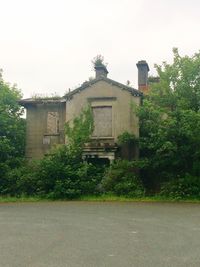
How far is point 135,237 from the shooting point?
12.1m

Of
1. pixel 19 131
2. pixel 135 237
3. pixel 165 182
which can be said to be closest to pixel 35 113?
pixel 19 131

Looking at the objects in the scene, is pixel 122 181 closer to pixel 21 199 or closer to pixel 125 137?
pixel 125 137

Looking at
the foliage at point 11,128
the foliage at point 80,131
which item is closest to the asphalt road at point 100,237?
the foliage at point 80,131

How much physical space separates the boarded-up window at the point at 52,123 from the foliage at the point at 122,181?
600cm

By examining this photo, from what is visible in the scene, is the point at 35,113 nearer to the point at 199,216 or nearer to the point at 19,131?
the point at 19,131

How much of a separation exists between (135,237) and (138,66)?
2273 cm

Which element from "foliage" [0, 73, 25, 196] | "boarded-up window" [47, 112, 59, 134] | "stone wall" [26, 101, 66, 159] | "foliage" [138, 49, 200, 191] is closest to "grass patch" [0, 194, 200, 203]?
"foliage" [138, 49, 200, 191]

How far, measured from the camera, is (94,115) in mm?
28516

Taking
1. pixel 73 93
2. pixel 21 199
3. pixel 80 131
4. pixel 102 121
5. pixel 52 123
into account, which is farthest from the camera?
pixel 52 123

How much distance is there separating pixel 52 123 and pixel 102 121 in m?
3.79

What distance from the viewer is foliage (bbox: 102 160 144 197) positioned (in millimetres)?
24672

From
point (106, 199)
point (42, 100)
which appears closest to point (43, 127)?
point (42, 100)

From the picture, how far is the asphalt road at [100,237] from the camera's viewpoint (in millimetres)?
9477

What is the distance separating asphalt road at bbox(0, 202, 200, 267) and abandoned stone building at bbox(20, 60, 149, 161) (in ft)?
29.7
